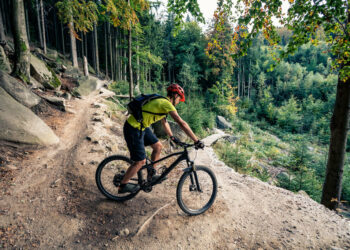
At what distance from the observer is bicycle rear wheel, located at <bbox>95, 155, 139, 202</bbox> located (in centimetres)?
374

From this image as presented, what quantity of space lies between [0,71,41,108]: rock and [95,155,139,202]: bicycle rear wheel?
16.1 feet

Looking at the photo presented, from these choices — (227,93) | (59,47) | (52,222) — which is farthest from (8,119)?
(59,47)

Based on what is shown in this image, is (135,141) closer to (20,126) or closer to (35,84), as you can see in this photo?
(20,126)

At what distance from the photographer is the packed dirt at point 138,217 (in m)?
2.88

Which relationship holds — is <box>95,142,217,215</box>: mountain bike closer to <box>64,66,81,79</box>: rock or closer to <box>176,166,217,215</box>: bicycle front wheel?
<box>176,166,217,215</box>: bicycle front wheel

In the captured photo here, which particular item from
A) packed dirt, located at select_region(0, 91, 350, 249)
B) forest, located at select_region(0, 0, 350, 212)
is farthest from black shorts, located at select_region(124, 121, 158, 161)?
forest, located at select_region(0, 0, 350, 212)

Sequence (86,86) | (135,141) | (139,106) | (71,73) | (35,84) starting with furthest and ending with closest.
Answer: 1. (71,73)
2. (86,86)
3. (35,84)
4. (135,141)
5. (139,106)

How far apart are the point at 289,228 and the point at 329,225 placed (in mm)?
942

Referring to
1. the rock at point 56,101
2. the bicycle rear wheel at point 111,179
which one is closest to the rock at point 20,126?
the rock at point 56,101

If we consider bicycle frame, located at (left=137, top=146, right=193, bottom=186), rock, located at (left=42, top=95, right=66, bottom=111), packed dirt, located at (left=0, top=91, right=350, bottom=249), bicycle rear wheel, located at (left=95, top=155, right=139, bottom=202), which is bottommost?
packed dirt, located at (left=0, top=91, right=350, bottom=249)

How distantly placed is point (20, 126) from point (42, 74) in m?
6.32

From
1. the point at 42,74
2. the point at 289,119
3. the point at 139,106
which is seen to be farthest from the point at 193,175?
the point at 289,119

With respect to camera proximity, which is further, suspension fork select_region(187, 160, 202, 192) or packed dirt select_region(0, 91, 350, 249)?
suspension fork select_region(187, 160, 202, 192)

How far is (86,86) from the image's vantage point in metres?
13.2
